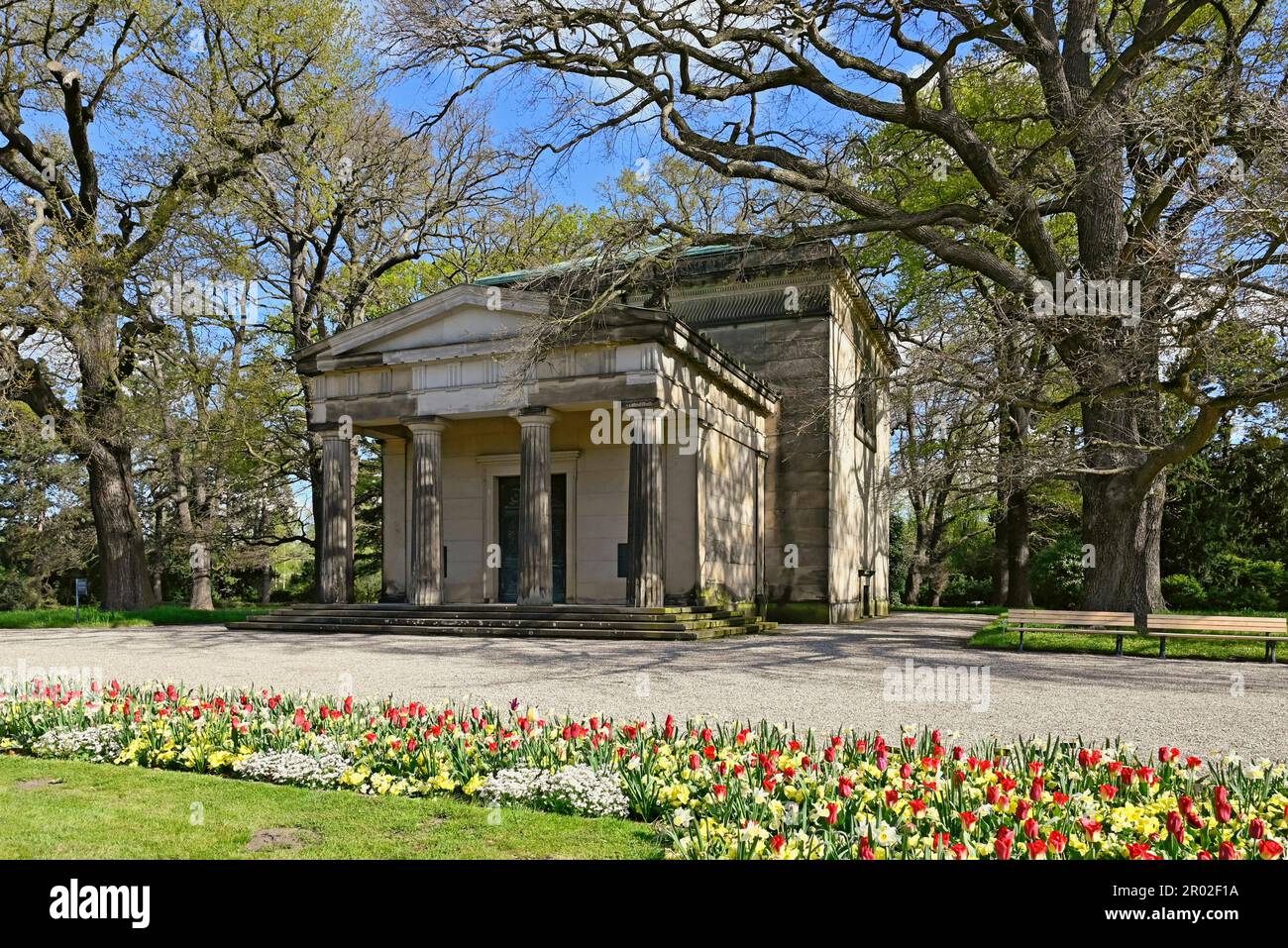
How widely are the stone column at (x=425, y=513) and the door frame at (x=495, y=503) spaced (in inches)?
113

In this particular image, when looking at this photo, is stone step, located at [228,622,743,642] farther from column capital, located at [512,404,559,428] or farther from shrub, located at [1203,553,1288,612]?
shrub, located at [1203,553,1288,612]

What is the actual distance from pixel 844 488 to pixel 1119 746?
2056 centimetres

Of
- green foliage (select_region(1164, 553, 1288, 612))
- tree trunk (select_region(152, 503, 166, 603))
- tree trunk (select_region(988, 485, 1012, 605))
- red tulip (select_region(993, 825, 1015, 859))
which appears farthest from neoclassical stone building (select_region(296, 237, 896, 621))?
tree trunk (select_region(152, 503, 166, 603))

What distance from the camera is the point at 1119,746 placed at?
6211mm

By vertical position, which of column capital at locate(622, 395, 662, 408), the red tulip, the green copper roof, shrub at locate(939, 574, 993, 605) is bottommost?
shrub at locate(939, 574, 993, 605)

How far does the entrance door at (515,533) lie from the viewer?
901 inches

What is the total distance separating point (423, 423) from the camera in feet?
68.2

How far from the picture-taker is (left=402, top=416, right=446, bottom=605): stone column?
66.5 feet

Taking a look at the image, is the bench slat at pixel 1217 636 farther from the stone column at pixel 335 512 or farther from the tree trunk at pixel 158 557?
the tree trunk at pixel 158 557

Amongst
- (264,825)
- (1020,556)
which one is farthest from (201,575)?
(264,825)

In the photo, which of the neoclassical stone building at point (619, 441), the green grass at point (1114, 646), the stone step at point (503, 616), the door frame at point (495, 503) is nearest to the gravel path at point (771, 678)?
the green grass at point (1114, 646)

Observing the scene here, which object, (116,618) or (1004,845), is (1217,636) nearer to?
(1004,845)

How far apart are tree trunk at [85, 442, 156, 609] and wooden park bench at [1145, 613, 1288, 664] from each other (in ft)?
76.1

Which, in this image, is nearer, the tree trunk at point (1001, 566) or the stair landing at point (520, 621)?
the stair landing at point (520, 621)
